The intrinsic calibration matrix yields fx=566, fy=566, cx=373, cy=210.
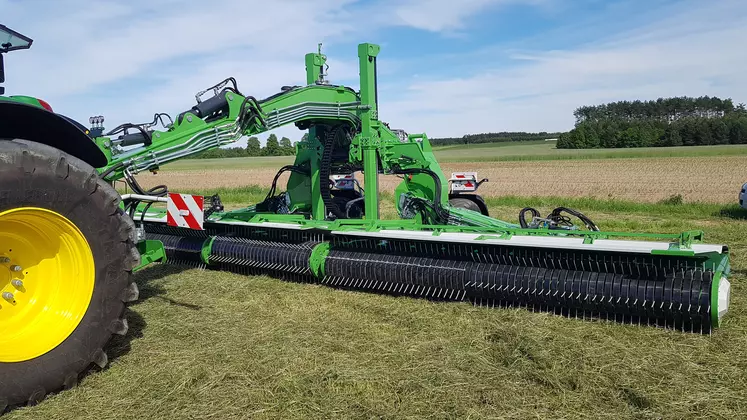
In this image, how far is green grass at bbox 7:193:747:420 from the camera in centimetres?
326

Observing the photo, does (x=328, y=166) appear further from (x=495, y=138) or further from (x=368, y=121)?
(x=495, y=138)

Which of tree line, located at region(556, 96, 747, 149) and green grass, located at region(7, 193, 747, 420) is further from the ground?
tree line, located at region(556, 96, 747, 149)

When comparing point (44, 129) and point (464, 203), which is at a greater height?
point (44, 129)

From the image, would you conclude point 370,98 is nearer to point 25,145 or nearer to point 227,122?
point 227,122

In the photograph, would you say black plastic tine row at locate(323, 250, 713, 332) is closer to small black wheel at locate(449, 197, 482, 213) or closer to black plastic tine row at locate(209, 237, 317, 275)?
black plastic tine row at locate(209, 237, 317, 275)

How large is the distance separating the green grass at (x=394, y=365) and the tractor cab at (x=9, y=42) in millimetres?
2135

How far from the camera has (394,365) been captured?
3.91 m

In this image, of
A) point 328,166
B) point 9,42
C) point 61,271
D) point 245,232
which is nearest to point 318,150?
point 328,166

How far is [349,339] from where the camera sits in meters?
4.47

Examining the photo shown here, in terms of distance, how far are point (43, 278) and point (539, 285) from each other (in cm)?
383

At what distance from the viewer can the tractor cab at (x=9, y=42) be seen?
3.83 m

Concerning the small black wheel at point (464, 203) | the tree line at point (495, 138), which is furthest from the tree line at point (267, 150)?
the small black wheel at point (464, 203)

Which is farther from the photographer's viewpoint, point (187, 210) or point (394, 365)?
point (187, 210)

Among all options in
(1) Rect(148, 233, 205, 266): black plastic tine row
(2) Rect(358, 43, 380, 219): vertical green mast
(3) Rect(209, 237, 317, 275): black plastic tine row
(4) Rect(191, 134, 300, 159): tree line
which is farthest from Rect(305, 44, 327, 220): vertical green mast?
(4) Rect(191, 134, 300, 159): tree line
